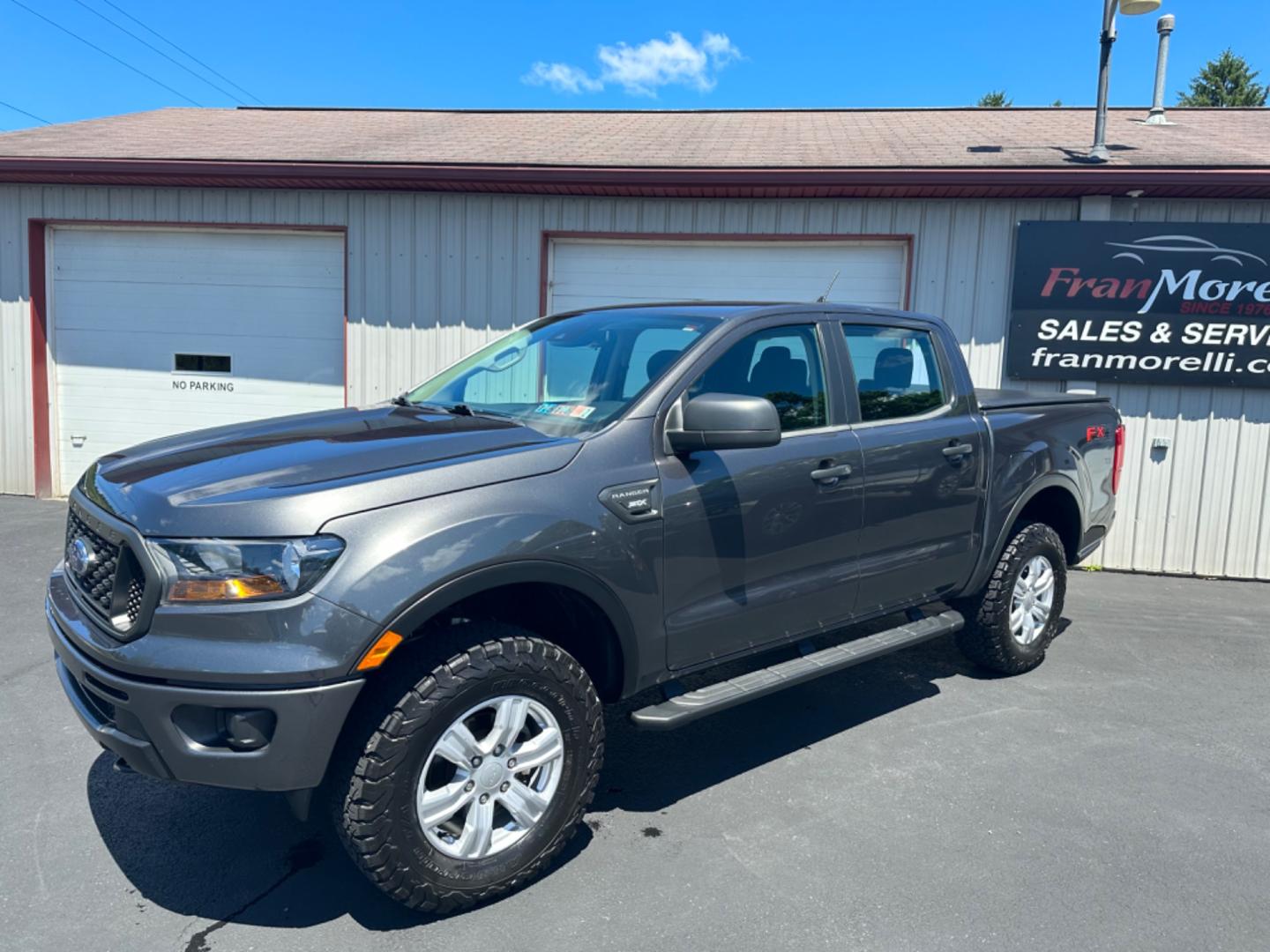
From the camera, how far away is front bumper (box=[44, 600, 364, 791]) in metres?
2.49

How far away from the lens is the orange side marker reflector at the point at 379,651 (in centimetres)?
258

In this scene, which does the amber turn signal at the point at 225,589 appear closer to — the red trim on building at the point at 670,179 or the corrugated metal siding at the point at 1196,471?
the red trim on building at the point at 670,179

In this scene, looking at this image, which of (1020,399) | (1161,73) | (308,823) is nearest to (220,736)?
(308,823)

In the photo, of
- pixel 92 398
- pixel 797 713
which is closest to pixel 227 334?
pixel 92 398

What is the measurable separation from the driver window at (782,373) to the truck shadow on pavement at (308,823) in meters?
1.50

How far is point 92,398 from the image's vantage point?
9414mm

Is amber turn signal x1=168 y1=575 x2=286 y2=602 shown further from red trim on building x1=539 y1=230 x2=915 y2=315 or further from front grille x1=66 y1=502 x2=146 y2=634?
red trim on building x1=539 y1=230 x2=915 y2=315

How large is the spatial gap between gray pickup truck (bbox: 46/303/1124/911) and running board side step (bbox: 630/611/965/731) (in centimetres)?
2

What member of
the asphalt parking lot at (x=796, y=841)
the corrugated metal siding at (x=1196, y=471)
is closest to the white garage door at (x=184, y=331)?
the asphalt parking lot at (x=796, y=841)

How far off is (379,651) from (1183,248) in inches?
294

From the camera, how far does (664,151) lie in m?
8.80

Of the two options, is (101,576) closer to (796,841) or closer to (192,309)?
(796,841)

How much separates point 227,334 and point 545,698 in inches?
296

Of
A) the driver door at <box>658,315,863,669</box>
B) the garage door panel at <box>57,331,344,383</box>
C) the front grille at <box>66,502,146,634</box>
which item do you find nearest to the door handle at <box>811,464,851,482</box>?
the driver door at <box>658,315,863,669</box>
